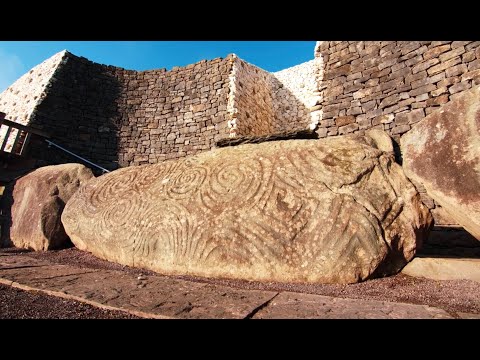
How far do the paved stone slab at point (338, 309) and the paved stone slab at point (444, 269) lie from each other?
2.77 ft

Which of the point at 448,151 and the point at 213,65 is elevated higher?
the point at 213,65

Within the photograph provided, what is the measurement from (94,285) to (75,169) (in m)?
3.14

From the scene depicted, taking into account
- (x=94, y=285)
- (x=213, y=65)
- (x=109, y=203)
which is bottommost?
(x=94, y=285)

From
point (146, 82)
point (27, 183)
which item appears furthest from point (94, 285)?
point (146, 82)

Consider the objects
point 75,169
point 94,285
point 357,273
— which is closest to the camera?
point 94,285

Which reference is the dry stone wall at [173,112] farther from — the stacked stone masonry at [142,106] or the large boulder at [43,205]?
the large boulder at [43,205]

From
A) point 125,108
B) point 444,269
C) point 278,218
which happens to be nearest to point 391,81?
point 444,269

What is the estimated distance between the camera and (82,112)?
9500 mm

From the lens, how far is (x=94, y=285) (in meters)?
1.73

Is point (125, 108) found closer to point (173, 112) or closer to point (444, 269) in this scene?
point (173, 112)

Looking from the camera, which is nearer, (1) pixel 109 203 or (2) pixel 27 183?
(1) pixel 109 203

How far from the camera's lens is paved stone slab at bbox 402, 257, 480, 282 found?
199cm
